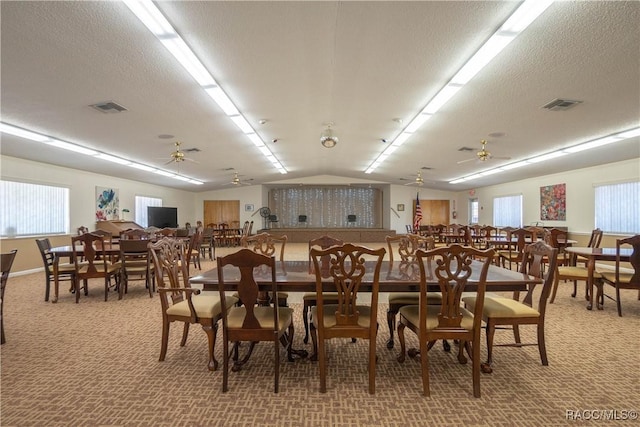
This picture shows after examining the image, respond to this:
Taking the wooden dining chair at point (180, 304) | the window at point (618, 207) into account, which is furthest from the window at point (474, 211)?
the wooden dining chair at point (180, 304)

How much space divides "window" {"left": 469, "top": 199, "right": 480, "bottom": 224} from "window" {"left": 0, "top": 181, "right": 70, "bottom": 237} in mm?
15103

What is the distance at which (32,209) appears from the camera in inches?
280

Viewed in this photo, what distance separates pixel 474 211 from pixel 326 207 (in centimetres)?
718

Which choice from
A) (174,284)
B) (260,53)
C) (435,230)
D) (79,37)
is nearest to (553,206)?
(435,230)

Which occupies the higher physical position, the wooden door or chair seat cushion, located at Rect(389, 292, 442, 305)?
the wooden door

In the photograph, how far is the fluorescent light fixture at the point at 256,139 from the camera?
23.2 feet

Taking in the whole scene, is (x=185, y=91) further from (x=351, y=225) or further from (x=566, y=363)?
(x=351, y=225)

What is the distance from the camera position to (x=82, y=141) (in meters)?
6.06

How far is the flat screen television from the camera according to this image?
11.6 metres

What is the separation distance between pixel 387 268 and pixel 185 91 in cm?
353

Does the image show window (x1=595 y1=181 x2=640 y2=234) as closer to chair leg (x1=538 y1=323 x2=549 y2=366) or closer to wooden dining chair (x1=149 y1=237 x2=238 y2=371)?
chair leg (x1=538 y1=323 x2=549 y2=366)

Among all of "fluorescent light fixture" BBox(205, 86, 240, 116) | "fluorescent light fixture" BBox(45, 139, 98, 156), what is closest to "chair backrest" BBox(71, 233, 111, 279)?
"fluorescent light fixture" BBox(45, 139, 98, 156)

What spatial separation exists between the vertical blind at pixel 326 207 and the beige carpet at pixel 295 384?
13.5 meters

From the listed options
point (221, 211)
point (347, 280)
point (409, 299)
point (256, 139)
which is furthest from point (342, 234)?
point (347, 280)
